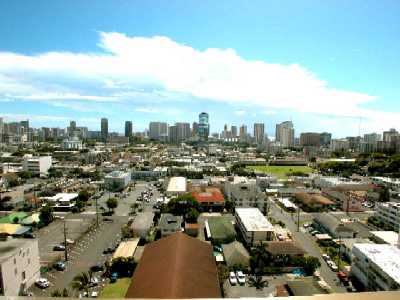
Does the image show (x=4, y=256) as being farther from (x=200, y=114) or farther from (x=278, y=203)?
(x=200, y=114)

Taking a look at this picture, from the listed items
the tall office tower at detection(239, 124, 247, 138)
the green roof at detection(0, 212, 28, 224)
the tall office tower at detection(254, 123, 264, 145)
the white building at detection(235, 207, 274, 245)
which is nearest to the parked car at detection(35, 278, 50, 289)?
the green roof at detection(0, 212, 28, 224)

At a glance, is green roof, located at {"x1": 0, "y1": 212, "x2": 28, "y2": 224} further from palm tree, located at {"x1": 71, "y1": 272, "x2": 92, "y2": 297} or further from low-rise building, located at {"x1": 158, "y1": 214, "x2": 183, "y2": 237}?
palm tree, located at {"x1": 71, "y1": 272, "x2": 92, "y2": 297}

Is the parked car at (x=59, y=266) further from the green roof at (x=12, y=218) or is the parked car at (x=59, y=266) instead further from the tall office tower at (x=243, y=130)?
the tall office tower at (x=243, y=130)

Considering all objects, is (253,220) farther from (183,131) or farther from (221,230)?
(183,131)

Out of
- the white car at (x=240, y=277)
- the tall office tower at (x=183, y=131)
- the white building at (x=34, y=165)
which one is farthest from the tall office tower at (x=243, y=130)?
the white car at (x=240, y=277)

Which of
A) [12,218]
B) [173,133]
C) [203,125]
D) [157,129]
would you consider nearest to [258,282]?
[12,218]

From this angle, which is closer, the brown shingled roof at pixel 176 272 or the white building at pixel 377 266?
the brown shingled roof at pixel 176 272
